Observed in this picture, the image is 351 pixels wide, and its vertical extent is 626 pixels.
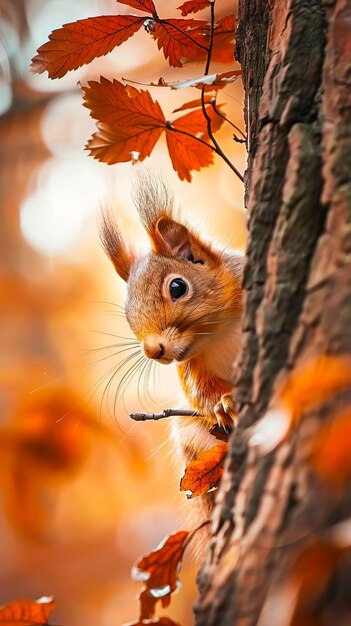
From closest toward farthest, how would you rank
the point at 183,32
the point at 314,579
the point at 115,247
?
the point at 314,579 < the point at 183,32 < the point at 115,247

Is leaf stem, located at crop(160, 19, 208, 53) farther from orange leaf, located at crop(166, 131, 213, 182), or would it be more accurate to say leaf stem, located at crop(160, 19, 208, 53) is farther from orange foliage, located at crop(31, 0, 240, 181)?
orange leaf, located at crop(166, 131, 213, 182)

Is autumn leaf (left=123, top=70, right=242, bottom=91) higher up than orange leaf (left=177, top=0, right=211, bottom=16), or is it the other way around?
orange leaf (left=177, top=0, right=211, bottom=16)

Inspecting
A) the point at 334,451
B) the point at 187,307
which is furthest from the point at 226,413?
the point at 334,451

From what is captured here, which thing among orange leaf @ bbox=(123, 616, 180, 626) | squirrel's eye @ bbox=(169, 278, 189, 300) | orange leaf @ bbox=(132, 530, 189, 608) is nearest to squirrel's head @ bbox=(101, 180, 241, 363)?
squirrel's eye @ bbox=(169, 278, 189, 300)

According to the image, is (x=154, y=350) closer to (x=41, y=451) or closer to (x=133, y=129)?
(x=133, y=129)

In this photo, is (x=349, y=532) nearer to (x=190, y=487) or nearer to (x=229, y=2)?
(x=190, y=487)

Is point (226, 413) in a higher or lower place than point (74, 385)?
lower

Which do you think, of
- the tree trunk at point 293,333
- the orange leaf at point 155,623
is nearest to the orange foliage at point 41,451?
the orange leaf at point 155,623
